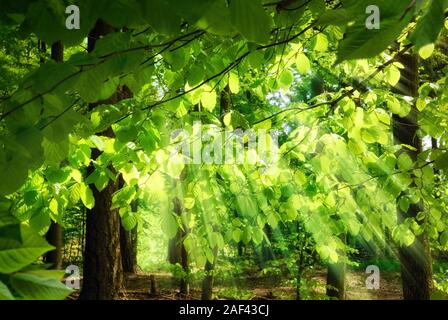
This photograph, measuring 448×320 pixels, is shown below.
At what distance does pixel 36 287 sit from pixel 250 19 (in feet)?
2.32

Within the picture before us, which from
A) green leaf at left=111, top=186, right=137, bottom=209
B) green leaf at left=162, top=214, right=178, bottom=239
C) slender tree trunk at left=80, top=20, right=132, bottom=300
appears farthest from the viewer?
slender tree trunk at left=80, top=20, right=132, bottom=300

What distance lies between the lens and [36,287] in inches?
26.6

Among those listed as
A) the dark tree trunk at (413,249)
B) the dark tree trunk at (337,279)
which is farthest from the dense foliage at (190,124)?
the dark tree trunk at (337,279)

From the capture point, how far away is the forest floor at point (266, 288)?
11.4 metres

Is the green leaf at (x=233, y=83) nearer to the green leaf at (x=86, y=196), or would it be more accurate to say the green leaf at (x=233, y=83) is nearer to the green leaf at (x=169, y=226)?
the green leaf at (x=169, y=226)

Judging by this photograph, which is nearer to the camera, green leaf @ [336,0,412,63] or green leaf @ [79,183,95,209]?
green leaf @ [336,0,412,63]

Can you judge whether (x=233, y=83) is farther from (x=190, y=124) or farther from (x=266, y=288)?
(x=266, y=288)

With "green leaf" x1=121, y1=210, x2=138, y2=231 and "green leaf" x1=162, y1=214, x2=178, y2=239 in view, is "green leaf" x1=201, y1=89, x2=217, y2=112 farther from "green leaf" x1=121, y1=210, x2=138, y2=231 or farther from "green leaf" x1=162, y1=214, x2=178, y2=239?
"green leaf" x1=121, y1=210, x2=138, y2=231

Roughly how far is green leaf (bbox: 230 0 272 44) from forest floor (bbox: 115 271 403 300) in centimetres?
878

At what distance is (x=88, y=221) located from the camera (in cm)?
648

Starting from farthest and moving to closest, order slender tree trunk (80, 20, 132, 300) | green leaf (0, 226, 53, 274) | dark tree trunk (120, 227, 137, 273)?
dark tree trunk (120, 227, 137, 273) < slender tree trunk (80, 20, 132, 300) < green leaf (0, 226, 53, 274)

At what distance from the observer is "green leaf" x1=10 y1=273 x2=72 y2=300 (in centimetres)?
67

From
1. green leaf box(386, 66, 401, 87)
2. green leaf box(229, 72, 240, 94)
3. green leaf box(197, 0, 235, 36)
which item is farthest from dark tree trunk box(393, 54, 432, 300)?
green leaf box(197, 0, 235, 36)

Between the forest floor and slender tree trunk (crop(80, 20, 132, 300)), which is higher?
slender tree trunk (crop(80, 20, 132, 300))
